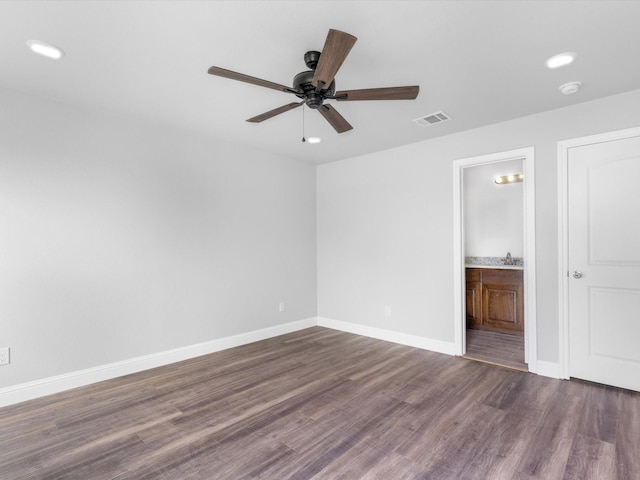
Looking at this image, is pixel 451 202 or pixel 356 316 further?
pixel 356 316

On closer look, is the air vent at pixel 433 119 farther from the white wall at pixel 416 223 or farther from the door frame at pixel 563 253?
the door frame at pixel 563 253

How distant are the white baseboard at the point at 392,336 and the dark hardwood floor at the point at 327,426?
1.50 feet

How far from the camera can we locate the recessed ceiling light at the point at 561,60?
88.6 inches

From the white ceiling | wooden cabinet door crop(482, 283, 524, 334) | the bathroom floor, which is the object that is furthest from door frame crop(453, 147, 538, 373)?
wooden cabinet door crop(482, 283, 524, 334)

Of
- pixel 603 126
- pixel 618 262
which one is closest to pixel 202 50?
pixel 603 126

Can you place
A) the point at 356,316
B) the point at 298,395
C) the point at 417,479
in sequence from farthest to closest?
the point at 356,316, the point at 298,395, the point at 417,479

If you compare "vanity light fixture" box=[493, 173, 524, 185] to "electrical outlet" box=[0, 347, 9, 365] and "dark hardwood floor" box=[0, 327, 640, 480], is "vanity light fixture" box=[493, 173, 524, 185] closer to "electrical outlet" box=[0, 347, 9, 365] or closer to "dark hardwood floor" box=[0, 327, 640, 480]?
"dark hardwood floor" box=[0, 327, 640, 480]

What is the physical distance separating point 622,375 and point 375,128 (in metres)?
3.22

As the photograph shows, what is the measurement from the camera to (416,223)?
4.23 m

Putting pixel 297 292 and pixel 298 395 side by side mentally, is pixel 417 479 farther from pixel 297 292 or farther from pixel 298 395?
pixel 297 292

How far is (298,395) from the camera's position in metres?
2.84

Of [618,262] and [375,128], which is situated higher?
[375,128]

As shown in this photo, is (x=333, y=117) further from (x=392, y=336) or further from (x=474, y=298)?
(x=474, y=298)

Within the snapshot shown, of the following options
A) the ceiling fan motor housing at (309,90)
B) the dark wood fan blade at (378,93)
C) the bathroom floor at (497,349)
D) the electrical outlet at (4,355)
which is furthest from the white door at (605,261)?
the electrical outlet at (4,355)
